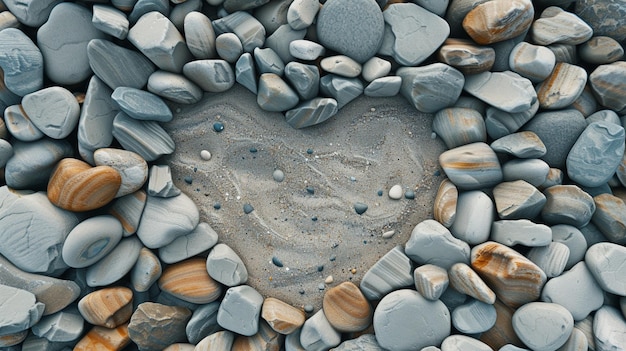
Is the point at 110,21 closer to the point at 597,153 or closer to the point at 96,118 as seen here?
the point at 96,118

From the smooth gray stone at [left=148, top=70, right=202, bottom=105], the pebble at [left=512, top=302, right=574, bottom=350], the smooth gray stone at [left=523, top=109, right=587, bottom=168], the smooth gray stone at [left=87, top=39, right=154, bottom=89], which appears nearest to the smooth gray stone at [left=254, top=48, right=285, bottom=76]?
the smooth gray stone at [left=148, top=70, right=202, bottom=105]

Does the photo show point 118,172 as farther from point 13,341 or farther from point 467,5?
point 467,5

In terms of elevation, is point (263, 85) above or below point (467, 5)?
below

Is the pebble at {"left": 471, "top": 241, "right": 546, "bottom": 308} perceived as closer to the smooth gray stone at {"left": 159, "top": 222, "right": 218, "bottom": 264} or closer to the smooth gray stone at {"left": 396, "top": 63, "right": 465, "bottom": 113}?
the smooth gray stone at {"left": 396, "top": 63, "right": 465, "bottom": 113}

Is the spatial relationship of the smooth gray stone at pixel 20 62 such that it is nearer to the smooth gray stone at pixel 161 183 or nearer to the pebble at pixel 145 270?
the smooth gray stone at pixel 161 183

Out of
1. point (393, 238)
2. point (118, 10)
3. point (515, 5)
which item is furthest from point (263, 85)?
point (515, 5)
